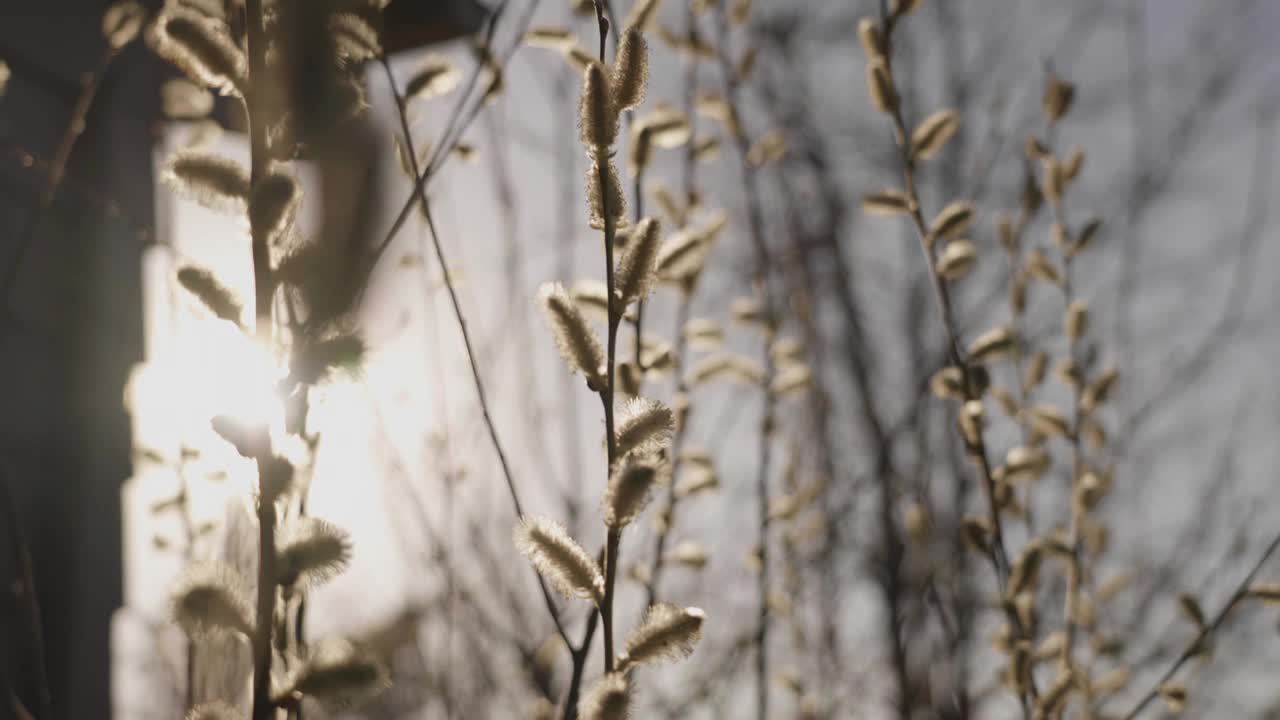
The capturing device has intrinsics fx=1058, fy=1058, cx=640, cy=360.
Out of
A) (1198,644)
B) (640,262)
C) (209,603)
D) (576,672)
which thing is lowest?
(1198,644)

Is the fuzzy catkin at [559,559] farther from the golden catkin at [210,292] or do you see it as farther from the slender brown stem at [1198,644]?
the slender brown stem at [1198,644]

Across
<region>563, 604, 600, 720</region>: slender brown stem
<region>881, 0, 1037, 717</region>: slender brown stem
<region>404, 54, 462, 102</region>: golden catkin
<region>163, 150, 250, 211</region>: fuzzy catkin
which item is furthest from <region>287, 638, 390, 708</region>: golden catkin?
<region>881, 0, 1037, 717</region>: slender brown stem

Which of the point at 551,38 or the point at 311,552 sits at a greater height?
the point at 551,38

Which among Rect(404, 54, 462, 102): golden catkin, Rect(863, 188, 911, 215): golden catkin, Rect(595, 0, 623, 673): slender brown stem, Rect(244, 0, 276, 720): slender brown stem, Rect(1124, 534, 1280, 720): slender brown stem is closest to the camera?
Rect(244, 0, 276, 720): slender brown stem

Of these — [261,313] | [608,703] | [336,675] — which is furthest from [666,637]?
[261,313]

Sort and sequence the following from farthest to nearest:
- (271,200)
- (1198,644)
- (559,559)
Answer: (1198,644), (559,559), (271,200)

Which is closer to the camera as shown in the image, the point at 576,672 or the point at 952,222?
the point at 576,672

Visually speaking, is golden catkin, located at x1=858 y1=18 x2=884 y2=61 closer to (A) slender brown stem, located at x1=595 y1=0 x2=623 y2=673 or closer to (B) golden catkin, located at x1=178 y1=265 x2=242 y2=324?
(A) slender brown stem, located at x1=595 y1=0 x2=623 y2=673

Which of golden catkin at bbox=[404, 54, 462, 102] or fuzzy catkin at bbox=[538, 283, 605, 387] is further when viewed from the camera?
golden catkin at bbox=[404, 54, 462, 102]

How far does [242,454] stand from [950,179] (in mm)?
1726

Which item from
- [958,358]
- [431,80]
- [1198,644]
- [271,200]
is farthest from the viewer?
[1198,644]

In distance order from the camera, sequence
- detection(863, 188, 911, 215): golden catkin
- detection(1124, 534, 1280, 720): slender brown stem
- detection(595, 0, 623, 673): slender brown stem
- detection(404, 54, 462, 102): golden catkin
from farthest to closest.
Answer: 1. detection(863, 188, 911, 215): golden catkin
2. detection(1124, 534, 1280, 720): slender brown stem
3. detection(404, 54, 462, 102): golden catkin
4. detection(595, 0, 623, 673): slender brown stem

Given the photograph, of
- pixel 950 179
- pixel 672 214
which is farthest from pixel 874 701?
pixel 672 214

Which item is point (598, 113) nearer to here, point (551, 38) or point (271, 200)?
point (271, 200)
